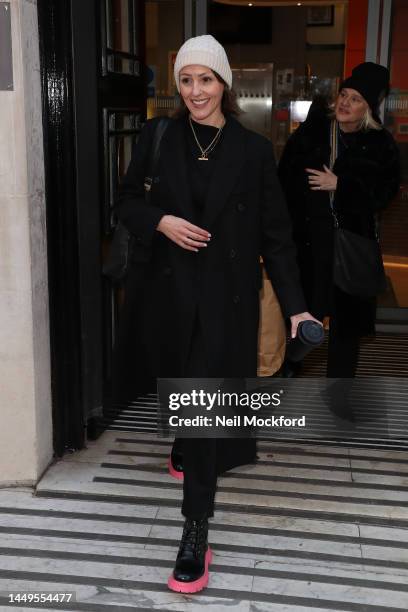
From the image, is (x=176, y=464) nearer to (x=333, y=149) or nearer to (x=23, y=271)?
(x=23, y=271)

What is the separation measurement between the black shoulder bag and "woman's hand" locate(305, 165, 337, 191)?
67 millimetres

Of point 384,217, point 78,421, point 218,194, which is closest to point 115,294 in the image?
point 78,421

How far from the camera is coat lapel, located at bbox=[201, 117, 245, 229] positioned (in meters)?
2.50

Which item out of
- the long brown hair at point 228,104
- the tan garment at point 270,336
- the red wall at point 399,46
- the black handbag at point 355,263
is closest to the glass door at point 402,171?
the red wall at point 399,46

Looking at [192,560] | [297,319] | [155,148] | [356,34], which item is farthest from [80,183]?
[356,34]

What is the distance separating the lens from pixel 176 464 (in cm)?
339

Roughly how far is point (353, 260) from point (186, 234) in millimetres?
1373

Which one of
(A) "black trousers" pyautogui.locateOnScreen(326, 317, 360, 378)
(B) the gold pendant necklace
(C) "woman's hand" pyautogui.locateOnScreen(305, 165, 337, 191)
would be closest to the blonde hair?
(C) "woman's hand" pyautogui.locateOnScreen(305, 165, 337, 191)

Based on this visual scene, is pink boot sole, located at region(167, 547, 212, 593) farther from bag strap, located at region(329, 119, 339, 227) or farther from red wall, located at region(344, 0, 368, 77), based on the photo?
red wall, located at region(344, 0, 368, 77)

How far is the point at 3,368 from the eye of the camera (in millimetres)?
3109

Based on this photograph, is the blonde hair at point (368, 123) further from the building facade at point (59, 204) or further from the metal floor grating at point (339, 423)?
the metal floor grating at point (339, 423)

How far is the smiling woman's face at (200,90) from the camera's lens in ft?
8.16

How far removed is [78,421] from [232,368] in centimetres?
115

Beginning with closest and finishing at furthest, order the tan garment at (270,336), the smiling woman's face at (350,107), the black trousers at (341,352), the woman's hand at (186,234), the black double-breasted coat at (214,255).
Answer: the woman's hand at (186,234), the black double-breasted coat at (214,255), the smiling woman's face at (350,107), the black trousers at (341,352), the tan garment at (270,336)
